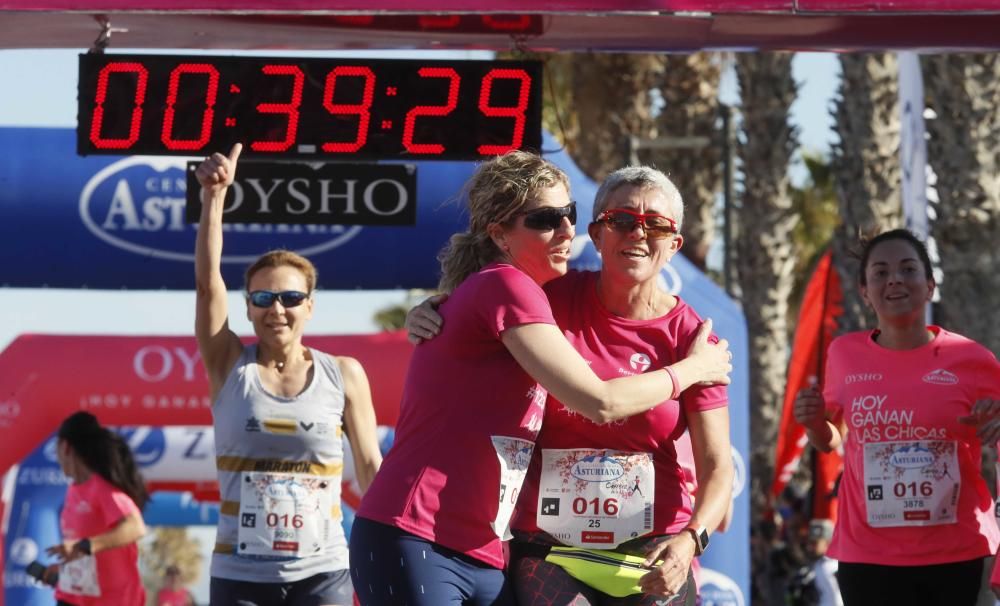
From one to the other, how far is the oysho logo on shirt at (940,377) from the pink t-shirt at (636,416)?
159 cm

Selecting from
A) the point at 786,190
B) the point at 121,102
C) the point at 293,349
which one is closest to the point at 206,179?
the point at 293,349

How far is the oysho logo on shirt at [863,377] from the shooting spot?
5.94 metres

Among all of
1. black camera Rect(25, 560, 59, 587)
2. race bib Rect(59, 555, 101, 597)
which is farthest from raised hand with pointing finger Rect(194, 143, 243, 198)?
black camera Rect(25, 560, 59, 587)

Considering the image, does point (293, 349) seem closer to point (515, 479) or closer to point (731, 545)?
point (515, 479)

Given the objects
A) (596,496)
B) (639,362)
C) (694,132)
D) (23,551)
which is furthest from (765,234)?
(596,496)

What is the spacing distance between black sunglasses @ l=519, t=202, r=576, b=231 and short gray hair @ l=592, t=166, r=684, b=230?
20 cm

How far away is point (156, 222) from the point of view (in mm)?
9469

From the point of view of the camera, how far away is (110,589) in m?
8.45

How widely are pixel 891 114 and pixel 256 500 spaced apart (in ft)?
39.7

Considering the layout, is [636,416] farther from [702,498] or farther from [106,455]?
[106,455]

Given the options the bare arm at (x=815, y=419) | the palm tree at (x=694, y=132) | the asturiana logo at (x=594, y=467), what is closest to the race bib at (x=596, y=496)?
the asturiana logo at (x=594, y=467)

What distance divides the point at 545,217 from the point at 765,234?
15.1 m

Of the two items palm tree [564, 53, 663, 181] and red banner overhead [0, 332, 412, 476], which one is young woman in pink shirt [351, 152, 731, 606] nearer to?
red banner overhead [0, 332, 412, 476]

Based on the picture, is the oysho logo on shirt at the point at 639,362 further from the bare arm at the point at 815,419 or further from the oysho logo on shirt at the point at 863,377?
the oysho logo on shirt at the point at 863,377
